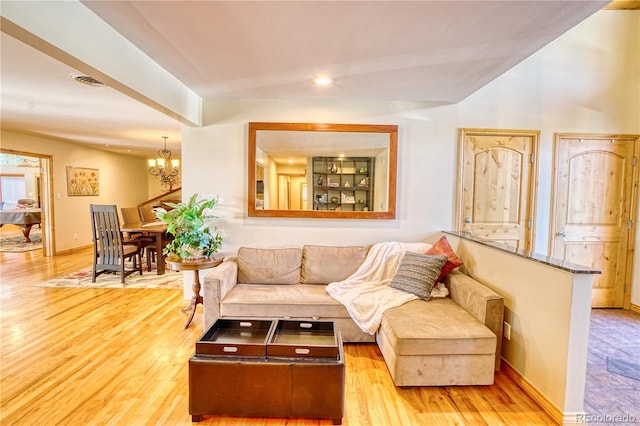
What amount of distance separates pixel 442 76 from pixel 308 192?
68.1 inches

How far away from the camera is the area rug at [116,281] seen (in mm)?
4332

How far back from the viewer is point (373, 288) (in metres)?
2.87

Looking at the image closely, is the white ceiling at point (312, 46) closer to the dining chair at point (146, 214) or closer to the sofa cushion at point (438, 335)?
the sofa cushion at point (438, 335)

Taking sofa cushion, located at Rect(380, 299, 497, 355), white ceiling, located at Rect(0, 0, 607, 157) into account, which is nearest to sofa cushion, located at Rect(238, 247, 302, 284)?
sofa cushion, located at Rect(380, 299, 497, 355)

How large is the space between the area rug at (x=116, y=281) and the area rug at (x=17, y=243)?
3.29 metres

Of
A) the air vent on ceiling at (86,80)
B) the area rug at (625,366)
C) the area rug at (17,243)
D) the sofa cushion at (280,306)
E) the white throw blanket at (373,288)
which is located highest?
the air vent on ceiling at (86,80)

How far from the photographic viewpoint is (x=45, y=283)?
14.5 feet

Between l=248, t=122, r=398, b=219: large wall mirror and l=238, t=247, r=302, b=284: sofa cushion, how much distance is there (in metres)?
0.49

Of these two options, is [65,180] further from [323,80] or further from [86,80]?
[323,80]

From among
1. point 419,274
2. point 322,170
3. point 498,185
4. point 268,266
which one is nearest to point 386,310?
point 419,274

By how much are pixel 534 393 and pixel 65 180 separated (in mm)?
8187

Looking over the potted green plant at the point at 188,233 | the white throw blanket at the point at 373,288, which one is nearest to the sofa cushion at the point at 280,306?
the white throw blanket at the point at 373,288

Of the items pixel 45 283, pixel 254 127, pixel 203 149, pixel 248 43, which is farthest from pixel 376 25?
pixel 45 283

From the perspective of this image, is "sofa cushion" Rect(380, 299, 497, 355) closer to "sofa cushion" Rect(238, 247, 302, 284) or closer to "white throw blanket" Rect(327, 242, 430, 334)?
"white throw blanket" Rect(327, 242, 430, 334)
